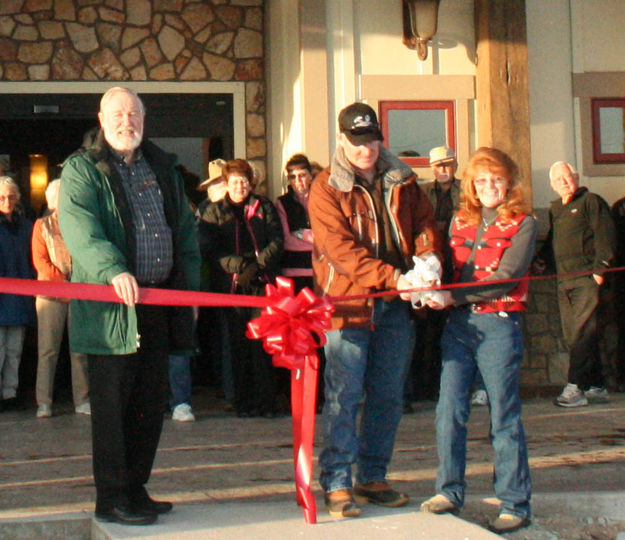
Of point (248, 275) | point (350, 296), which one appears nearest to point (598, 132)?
point (248, 275)

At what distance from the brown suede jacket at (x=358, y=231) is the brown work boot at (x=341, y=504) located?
71 centimetres

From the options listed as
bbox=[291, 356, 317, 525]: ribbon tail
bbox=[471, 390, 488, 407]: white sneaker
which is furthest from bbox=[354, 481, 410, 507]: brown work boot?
bbox=[471, 390, 488, 407]: white sneaker

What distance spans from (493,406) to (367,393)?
0.58 m

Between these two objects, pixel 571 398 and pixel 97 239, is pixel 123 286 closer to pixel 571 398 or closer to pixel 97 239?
pixel 97 239

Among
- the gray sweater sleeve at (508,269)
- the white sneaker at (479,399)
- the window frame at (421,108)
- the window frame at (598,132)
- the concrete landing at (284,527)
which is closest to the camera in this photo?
the concrete landing at (284,527)

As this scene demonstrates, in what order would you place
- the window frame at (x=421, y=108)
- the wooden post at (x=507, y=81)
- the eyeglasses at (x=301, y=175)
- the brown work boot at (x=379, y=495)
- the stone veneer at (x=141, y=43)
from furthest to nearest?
the stone veneer at (x=141, y=43)
the window frame at (x=421, y=108)
the wooden post at (x=507, y=81)
the eyeglasses at (x=301, y=175)
the brown work boot at (x=379, y=495)

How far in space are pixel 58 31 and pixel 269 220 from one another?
3.09m

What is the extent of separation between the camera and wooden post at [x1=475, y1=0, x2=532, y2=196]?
8.83m

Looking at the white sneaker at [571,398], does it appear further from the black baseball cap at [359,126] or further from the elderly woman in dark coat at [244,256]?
the black baseball cap at [359,126]

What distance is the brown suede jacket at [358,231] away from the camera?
197 inches

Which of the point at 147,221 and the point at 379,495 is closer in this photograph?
the point at 147,221

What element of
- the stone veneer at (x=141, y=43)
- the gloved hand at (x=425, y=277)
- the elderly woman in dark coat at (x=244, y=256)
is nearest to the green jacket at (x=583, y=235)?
the elderly woman in dark coat at (x=244, y=256)

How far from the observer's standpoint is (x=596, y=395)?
8.84 metres

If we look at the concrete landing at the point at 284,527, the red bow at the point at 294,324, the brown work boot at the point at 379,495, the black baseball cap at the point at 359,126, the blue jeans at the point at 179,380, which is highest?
the black baseball cap at the point at 359,126
